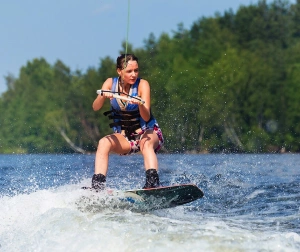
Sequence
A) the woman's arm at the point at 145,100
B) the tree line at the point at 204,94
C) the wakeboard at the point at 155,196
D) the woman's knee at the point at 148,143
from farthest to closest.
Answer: the tree line at the point at 204,94 → the woman's knee at the point at 148,143 → the woman's arm at the point at 145,100 → the wakeboard at the point at 155,196

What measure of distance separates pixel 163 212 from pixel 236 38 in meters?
53.0

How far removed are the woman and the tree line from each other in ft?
92.2

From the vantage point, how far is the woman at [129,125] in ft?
22.4

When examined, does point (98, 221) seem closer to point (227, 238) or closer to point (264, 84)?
point (227, 238)

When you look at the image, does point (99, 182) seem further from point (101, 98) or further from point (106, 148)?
point (101, 98)

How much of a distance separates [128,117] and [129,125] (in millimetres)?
83

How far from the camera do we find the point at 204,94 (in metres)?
44.8

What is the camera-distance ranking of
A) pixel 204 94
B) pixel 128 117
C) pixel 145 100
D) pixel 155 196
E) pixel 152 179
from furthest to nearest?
pixel 204 94
pixel 128 117
pixel 145 100
pixel 152 179
pixel 155 196

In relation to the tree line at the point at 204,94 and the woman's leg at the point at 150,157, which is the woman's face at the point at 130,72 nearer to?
the woman's leg at the point at 150,157

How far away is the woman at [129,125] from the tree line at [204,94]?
28.1m

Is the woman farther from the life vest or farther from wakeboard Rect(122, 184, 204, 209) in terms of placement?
wakeboard Rect(122, 184, 204, 209)

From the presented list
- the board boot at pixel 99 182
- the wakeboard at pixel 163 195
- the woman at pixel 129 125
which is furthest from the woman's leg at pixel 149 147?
the board boot at pixel 99 182

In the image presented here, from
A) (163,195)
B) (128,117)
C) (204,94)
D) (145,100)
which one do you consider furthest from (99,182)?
(204,94)

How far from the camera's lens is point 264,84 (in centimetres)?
4862
